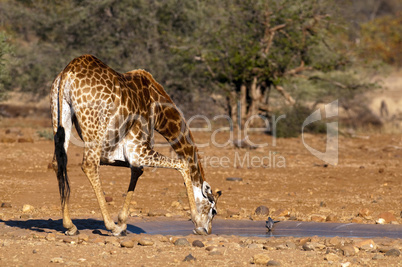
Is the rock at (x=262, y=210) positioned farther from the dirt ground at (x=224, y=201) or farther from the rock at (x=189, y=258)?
the rock at (x=189, y=258)

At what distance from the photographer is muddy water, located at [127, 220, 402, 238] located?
24.6ft

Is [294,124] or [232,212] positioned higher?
[294,124]

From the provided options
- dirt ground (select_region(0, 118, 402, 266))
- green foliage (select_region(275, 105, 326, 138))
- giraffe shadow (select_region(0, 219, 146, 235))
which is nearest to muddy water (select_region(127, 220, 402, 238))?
giraffe shadow (select_region(0, 219, 146, 235))

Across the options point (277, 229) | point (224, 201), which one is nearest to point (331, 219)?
point (277, 229)

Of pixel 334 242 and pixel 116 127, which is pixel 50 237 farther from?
pixel 334 242

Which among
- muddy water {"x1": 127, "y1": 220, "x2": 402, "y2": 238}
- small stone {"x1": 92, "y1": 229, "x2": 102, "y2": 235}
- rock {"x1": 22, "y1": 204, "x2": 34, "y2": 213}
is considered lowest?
muddy water {"x1": 127, "y1": 220, "x2": 402, "y2": 238}

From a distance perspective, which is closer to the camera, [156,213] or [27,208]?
[156,213]

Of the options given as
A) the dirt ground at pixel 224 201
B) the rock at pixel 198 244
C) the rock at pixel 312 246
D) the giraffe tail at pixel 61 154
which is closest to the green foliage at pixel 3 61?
the dirt ground at pixel 224 201

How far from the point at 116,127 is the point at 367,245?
295cm

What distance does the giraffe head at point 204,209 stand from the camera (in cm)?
732

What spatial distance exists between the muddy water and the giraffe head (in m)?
0.38

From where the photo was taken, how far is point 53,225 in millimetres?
7469

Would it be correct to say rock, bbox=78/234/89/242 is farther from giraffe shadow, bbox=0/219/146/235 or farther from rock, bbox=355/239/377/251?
rock, bbox=355/239/377/251

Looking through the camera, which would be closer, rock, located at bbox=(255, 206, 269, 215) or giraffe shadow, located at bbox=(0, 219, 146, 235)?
giraffe shadow, located at bbox=(0, 219, 146, 235)
